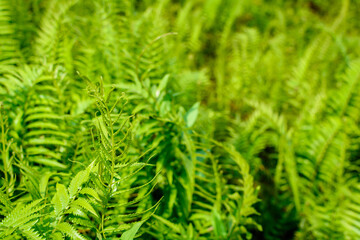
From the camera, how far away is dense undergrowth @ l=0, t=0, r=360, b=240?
0.83 meters

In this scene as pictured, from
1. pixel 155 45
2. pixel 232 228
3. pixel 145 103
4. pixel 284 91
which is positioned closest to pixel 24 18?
pixel 155 45

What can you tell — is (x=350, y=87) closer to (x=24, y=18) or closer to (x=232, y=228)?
(x=232, y=228)

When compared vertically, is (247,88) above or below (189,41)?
below

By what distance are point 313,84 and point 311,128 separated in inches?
18.8

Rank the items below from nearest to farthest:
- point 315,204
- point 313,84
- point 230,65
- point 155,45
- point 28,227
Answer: point 28,227, point 155,45, point 315,204, point 313,84, point 230,65

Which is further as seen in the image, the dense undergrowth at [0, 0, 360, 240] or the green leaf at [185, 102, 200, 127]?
the green leaf at [185, 102, 200, 127]

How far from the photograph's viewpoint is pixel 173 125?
1193 mm

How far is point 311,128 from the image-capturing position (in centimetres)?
184

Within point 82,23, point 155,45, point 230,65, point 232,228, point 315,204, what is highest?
point 82,23

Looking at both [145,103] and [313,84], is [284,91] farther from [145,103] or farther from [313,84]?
[145,103]

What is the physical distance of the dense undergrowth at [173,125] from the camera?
2.71 ft

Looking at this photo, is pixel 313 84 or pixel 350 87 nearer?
pixel 350 87

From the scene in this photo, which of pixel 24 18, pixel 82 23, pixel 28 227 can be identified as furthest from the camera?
pixel 82 23

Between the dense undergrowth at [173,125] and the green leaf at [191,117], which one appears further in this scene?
the green leaf at [191,117]
